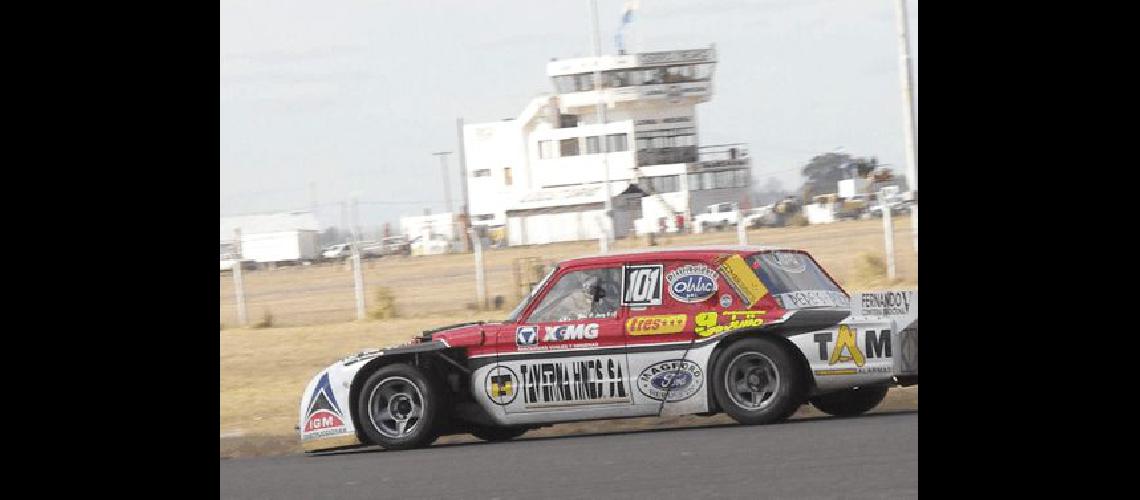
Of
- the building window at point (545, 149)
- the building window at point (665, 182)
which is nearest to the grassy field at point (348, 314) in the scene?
the building window at point (665, 182)

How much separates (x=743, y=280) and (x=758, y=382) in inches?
27.7

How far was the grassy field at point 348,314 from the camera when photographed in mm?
14188

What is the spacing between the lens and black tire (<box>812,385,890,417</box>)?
11023mm

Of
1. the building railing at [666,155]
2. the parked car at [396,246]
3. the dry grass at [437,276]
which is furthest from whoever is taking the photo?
the building railing at [666,155]

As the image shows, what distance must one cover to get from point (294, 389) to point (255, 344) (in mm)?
4422

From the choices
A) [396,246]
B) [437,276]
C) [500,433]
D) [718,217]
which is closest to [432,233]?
[396,246]

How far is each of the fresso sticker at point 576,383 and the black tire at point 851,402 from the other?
1.36 meters

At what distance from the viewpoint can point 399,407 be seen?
1085 centimetres

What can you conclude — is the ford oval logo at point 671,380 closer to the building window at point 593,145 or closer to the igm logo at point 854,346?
the igm logo at point 854,346

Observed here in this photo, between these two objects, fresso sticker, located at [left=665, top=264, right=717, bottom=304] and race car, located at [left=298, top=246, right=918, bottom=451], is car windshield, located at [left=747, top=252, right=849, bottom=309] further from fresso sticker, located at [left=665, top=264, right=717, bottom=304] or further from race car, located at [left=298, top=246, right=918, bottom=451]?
fresso sticker, located at [left=665, top=264, right=717, bottom=304]
